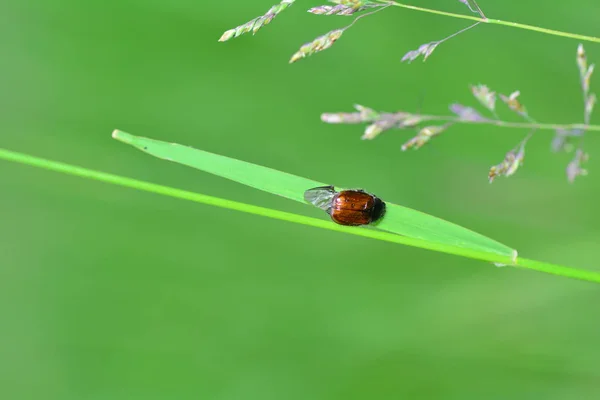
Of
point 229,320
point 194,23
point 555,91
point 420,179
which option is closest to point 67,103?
point 194,23

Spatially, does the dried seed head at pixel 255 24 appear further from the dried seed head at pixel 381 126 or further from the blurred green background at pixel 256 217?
the blurred green background at pixel 256 217

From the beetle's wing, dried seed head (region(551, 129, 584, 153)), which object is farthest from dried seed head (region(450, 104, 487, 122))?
the beetle's wing

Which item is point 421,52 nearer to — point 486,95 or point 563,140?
point 486,95

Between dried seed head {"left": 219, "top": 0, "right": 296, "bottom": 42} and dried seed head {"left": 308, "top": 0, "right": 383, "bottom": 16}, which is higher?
dried seed head {"left": 308, "top": 0, "right": 383, "bottom": 16}

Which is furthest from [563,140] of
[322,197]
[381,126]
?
[322,197]

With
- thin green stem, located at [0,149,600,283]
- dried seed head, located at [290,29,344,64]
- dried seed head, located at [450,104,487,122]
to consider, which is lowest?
thin green stem, located at [0,149,600,283]

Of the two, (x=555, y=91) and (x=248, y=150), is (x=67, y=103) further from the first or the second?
(x=555, y=91)

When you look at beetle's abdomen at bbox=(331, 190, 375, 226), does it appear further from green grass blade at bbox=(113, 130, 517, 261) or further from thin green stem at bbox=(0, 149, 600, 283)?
thin green stem at bbox=(0, 149, 600, 283)
